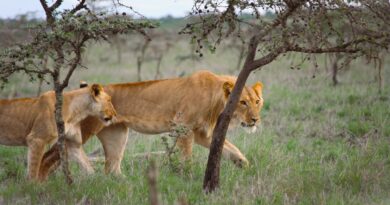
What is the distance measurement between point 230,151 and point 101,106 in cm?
165

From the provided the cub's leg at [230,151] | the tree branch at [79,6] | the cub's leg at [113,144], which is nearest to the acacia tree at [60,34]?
the tree branch at [79,6]

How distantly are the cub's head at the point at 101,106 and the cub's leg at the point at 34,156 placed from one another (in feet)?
2.79

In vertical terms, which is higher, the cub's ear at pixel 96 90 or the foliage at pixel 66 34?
the foliage at pixel 66 34

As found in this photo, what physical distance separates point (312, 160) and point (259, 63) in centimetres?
222

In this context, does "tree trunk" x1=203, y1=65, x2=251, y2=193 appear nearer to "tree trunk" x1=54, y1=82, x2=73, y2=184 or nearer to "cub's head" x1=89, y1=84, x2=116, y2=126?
"tree trunk" x1=54, y1=82, x2=73, y2=184

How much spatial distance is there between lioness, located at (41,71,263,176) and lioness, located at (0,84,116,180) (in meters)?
0.27

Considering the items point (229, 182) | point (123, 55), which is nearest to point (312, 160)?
point (229, 182)

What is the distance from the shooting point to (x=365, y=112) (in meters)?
10.8

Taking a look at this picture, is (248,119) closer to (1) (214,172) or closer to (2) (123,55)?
(1) (214,172)

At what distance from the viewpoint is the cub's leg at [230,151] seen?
7879mm

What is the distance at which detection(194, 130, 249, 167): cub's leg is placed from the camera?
25.8 feet

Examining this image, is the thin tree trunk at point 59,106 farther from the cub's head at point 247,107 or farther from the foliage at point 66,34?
the cub's head at point 247,107

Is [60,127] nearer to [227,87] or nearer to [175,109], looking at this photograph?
[175,109]

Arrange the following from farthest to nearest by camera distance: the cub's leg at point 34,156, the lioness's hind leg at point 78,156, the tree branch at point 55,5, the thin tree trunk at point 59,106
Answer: the lioness's hind leg at point 78,156 < the cub's leg at point 34,156 < the tree branch at point 55,5 < the thin tree trunk at point 59,106
